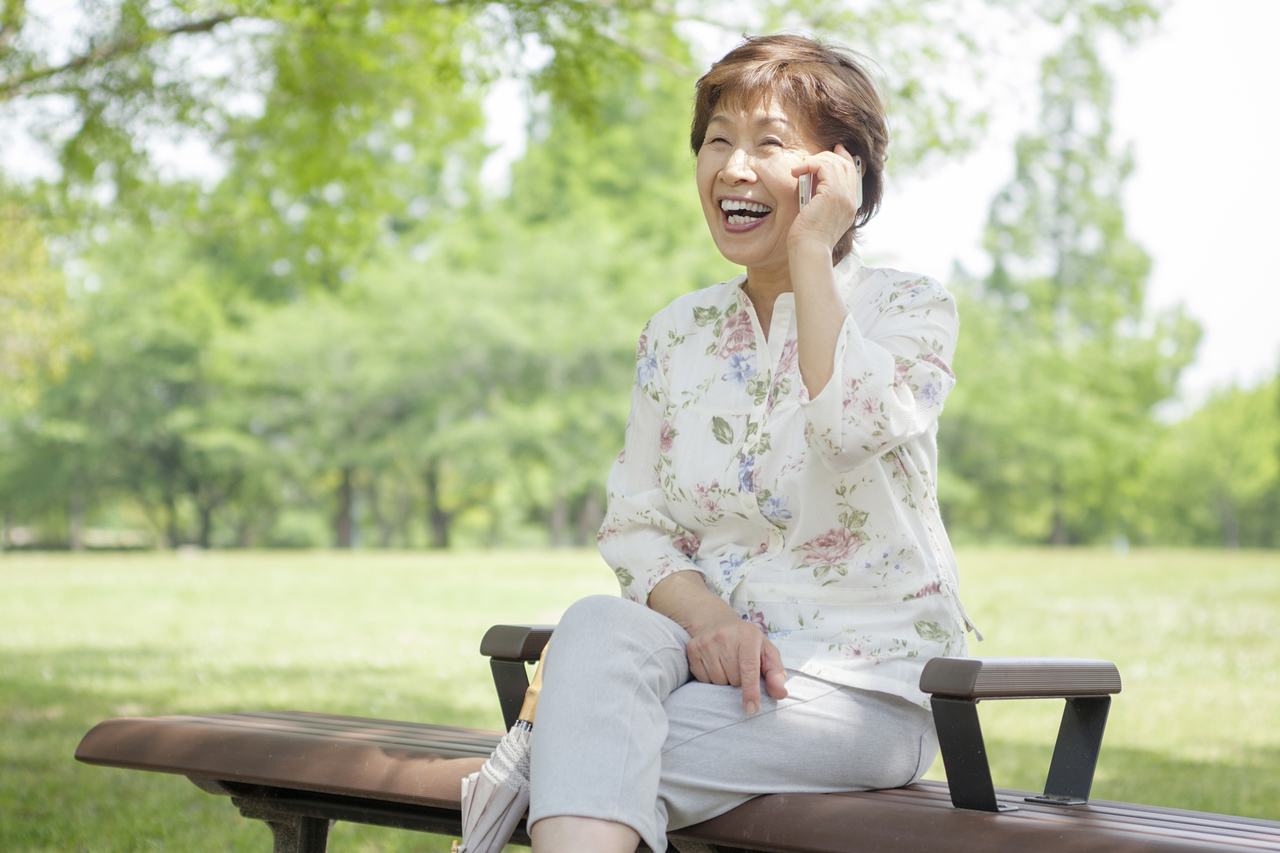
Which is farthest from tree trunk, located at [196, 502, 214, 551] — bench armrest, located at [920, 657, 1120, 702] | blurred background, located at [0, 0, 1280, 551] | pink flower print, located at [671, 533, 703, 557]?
bench armrest, located at [920, 657, 1120, 702]

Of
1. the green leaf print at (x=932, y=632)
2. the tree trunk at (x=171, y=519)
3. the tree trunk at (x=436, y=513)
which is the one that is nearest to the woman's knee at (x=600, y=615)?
the green leaf print at (x=932, y=632)

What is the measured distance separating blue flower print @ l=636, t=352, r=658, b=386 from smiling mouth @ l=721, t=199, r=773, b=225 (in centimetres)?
38

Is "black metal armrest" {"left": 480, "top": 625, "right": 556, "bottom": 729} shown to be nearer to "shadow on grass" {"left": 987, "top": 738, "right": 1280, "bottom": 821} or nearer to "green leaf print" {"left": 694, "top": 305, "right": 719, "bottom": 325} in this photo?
"green leaf print" {"left": 694, "top": 305, "right": 719, "bottom": 325}

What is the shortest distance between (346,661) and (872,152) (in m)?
6.93

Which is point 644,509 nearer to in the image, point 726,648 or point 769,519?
point 769,519

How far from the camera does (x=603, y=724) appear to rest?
190cm

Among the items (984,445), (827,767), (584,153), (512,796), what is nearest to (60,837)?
(512,796)

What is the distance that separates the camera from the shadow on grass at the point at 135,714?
12.9 feet

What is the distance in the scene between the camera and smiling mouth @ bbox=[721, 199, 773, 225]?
2.39 metres

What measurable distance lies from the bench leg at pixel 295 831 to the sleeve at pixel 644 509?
34.6 inches

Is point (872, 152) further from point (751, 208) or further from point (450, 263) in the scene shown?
point (450, 263)

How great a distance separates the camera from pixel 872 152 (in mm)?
2461

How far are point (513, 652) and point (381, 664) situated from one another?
20.6 feet

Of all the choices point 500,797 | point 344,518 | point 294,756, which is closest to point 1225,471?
point 344,518
